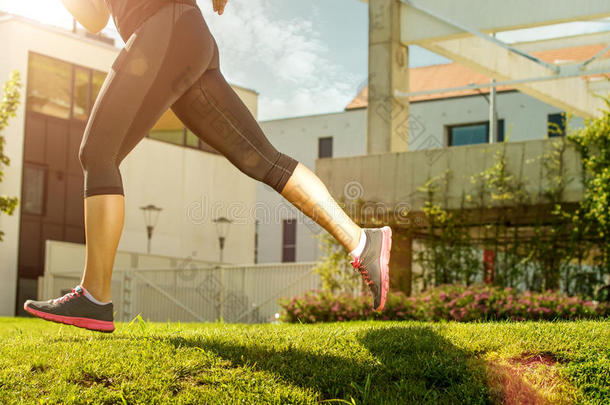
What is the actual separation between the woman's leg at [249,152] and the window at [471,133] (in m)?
28.5

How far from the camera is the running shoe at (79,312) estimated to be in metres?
3.52

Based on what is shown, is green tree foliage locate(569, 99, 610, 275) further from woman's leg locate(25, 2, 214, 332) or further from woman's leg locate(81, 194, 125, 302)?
woman's leg locate(81, 194, 125, 302)

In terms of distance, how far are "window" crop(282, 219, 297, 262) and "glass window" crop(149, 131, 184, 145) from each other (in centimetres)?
947

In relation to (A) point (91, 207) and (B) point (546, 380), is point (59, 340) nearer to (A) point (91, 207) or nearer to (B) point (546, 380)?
(A) point (91, 207)

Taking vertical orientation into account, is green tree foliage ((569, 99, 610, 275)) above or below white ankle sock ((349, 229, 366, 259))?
above

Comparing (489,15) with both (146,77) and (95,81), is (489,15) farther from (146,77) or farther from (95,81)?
(95,81)

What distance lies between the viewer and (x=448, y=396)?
303cm

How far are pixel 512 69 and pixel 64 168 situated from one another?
15350mm

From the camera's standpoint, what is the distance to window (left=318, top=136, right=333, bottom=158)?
35750 millimetres

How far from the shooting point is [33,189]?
24219mm

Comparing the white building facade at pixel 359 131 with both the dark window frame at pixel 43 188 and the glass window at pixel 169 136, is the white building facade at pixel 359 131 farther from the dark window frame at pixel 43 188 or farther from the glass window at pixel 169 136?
the dark window frame at pixel 43 188

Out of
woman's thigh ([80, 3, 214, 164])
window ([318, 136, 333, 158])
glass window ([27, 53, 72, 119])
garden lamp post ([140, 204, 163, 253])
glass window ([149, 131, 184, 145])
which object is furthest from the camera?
window ([318, 136, 333, 158])

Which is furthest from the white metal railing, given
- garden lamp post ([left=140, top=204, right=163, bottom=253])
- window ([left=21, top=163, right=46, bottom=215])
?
garden lamp post ([left=140, top=204, right=163, bottom=253])

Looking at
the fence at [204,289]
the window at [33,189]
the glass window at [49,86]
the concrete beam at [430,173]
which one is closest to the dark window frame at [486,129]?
the glass window at [49,86]
